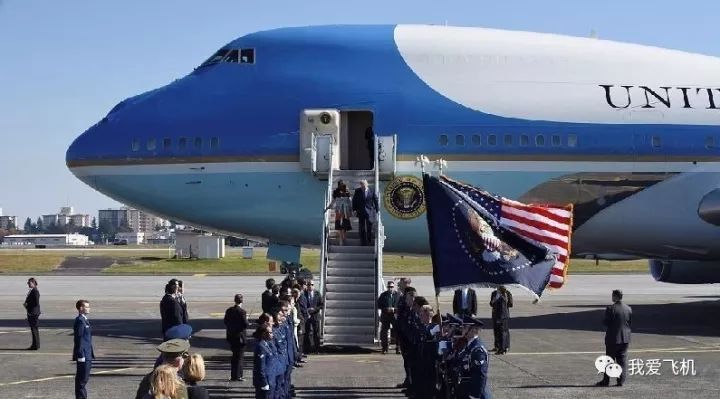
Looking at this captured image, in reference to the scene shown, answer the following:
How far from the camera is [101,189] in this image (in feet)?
84.6

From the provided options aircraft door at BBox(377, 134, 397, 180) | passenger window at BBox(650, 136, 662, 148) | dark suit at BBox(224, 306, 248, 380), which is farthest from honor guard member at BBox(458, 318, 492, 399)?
passenger window at BBox(650, 136, 662, 148)

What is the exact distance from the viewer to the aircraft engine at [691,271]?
3003 cm

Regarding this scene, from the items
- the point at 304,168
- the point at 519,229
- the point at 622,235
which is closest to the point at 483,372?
the point at 519,229

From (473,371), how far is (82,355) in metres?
7.21

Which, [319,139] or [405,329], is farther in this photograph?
[319,139]

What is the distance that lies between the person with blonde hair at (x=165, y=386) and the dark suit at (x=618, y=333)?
1102cm

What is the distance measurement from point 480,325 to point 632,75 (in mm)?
16914

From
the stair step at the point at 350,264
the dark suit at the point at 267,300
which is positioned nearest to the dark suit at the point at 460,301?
the stair step at the point at 350,264

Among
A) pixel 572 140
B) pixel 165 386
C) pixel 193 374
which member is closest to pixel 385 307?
pixel 572 140

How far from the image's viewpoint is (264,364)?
12.2m

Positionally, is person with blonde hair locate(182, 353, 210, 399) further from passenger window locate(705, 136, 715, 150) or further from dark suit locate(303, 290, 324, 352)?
passenger window locate(705, 136, 715, 150)

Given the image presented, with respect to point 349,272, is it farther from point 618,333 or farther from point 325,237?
point 618,333

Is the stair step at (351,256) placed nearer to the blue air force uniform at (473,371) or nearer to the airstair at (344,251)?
the airstair at (344,251)

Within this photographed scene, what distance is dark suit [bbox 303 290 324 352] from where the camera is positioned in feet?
69.1
